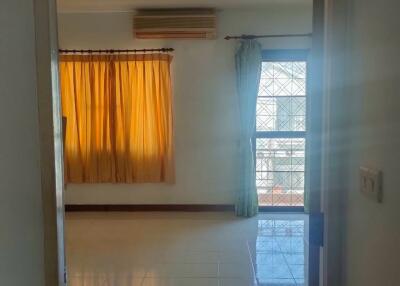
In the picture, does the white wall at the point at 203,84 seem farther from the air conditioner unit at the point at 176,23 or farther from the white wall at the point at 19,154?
the white wall at the point at 19,154

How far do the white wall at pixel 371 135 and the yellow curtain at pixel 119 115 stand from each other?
4.01 meters

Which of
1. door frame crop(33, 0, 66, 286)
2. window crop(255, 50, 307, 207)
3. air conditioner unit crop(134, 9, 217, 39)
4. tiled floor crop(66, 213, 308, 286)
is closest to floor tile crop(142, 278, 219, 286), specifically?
tiled floor crop(66, 213, 308, 286)

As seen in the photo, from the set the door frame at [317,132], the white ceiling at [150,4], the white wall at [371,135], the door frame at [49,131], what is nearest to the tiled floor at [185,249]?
the door frame at [317,132]

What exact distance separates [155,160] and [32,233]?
13.7ft

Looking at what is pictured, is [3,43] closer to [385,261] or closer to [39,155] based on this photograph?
[39,155]

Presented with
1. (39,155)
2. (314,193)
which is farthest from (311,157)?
(39,155)

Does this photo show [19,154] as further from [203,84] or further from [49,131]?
[203,84]

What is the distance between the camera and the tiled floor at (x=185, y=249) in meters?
3.30

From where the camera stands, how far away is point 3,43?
1.05 meters

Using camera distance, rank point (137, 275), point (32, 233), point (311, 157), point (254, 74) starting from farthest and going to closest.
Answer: point (254, 74), point (137, 275), point (311, 157), point (32, 233)

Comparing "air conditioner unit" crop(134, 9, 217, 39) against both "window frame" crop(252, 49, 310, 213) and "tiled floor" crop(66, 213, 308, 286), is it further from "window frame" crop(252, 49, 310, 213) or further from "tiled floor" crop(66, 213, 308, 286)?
"tiled floor" crop(66, 213, 308, 286)

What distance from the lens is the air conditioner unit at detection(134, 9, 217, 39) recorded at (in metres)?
5.07

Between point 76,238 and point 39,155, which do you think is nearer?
point 39,155

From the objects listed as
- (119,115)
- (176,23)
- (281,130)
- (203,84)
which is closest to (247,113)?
(281,130)
